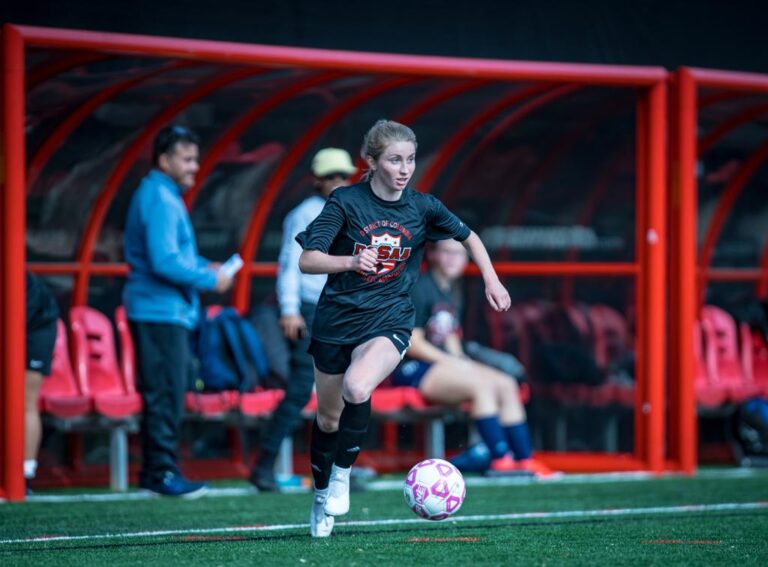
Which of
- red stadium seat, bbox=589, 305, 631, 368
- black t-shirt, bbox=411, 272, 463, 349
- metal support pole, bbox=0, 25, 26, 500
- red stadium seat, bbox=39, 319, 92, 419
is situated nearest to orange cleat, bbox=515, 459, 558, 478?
black t-shirt, bbox=411, 272, 463, 349

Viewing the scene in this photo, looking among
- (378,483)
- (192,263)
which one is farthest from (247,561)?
(378,483)

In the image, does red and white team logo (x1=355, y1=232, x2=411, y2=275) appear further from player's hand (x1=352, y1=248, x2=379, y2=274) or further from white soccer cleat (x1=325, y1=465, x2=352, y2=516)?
white soccer cleat (x1=325, y1=465, x2=352, y2=516)

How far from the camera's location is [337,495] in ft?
18.8

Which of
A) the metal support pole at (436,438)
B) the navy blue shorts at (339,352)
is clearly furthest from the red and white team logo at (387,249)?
the metal support pole at (436,438)

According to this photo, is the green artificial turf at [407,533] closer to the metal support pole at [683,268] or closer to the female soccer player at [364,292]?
the female soccer player at [364,292]

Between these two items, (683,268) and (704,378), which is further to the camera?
(704,378)

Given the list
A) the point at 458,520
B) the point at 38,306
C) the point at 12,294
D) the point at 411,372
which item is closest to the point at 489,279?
the point at 458,520

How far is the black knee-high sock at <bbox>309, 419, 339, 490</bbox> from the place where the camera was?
236 inches

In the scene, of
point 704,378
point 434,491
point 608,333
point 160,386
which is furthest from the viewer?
point 704,378

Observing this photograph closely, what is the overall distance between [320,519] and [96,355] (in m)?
3.95

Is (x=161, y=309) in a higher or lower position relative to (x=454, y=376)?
higher

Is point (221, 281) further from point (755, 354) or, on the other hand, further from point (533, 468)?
point (755, 354)

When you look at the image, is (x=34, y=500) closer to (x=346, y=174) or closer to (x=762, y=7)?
(x=346, y=174)

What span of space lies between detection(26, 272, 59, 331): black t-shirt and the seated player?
2331 mm
